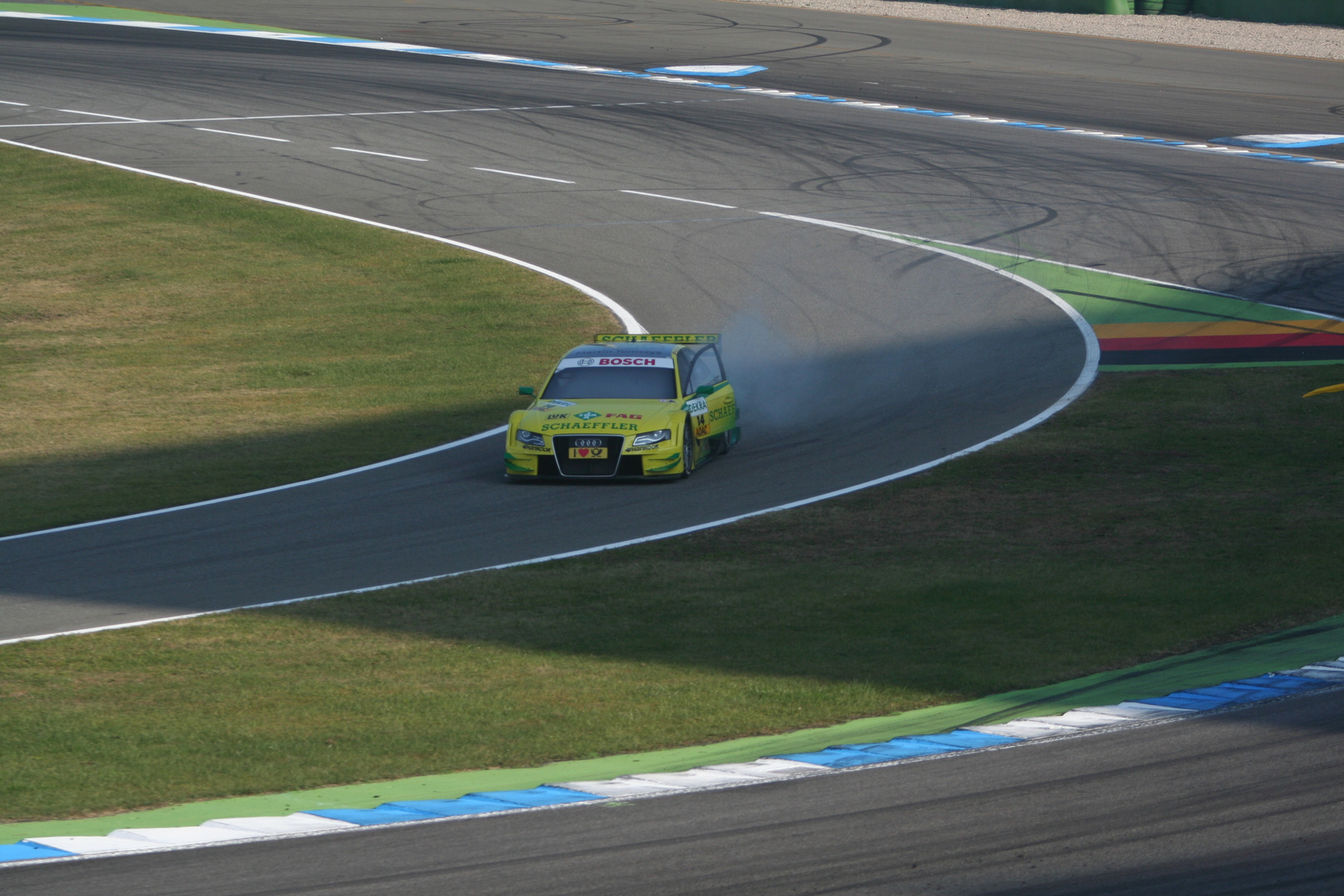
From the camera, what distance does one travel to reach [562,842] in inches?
268

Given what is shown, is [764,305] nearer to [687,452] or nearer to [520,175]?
[687,452]

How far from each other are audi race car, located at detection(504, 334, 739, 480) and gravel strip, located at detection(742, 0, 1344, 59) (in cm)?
3009

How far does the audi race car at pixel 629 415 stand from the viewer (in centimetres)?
1612

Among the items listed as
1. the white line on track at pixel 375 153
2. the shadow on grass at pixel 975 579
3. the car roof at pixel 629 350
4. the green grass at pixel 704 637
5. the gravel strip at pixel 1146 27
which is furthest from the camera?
the gravel strip at pixel 1146 27

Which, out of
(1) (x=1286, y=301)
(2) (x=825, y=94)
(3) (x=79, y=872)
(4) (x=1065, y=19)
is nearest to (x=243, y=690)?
(3) (x=79, y=872)

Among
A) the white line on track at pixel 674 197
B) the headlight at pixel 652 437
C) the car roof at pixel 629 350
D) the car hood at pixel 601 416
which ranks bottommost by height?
the headlight at pixel 652 437

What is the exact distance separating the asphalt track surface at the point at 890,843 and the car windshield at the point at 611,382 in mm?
9657

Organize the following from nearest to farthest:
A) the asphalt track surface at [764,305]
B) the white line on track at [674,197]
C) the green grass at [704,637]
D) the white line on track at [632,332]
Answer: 1. the asphalt track surface at [764,305]
2. the green grass at [704,637]
3. the white line on track at [632,332]
4. the white line on track at [674,197]

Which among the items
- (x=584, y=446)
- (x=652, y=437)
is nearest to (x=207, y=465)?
(x=584, y=446)

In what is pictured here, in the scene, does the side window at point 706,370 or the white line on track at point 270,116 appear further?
the white line on track at point 270,116

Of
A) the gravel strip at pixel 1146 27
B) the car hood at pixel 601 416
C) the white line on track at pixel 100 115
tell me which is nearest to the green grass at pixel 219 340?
the car hood at pixel 601 416

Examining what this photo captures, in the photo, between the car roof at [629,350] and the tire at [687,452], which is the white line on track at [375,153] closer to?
the car roof at [629,350]

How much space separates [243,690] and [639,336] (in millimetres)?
9242

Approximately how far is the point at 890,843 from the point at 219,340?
62.0ft
